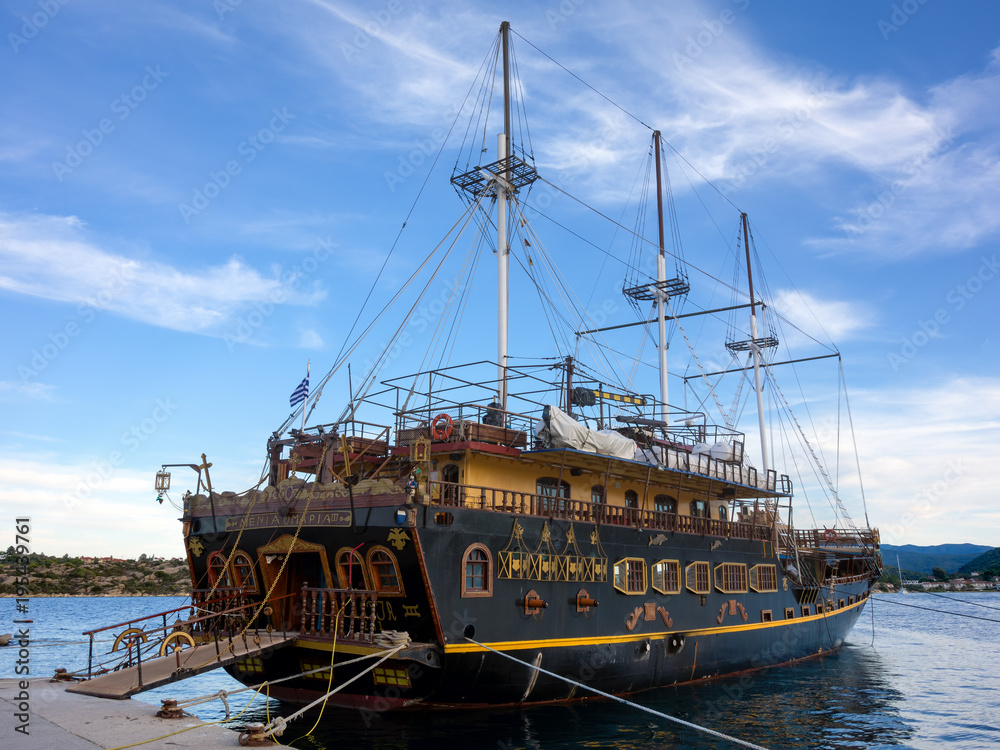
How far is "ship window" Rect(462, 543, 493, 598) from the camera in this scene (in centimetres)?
1678

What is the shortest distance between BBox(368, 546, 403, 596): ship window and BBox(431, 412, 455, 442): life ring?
11.8 ft

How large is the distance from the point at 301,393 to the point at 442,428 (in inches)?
165

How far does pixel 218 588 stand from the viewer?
1850 cm

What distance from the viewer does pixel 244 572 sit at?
64.6 ft

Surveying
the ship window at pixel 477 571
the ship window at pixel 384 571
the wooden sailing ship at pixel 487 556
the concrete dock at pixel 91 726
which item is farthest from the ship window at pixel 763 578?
the concrete dock at pixel 91 726

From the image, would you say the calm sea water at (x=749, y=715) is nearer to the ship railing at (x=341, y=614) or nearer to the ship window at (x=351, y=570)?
the ship railing at (x=341, y=614)

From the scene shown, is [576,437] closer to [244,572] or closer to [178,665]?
[244,572]

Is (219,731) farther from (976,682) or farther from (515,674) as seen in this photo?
(976,682)

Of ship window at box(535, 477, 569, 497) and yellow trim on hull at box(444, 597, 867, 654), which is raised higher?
ship window at box(535, 477, 569, 497)

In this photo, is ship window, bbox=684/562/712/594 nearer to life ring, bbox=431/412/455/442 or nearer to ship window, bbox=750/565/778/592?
ship window, bbox=750/565/778/592

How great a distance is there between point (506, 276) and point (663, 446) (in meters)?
7.41

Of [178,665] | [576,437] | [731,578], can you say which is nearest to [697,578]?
[731,578]

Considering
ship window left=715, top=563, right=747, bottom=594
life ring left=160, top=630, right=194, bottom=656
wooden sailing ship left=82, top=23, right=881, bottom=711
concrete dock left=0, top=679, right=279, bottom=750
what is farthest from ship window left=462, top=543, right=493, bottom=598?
ship window left=715, top=563, right=747, bottom=594

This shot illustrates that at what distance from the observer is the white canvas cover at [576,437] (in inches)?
756
